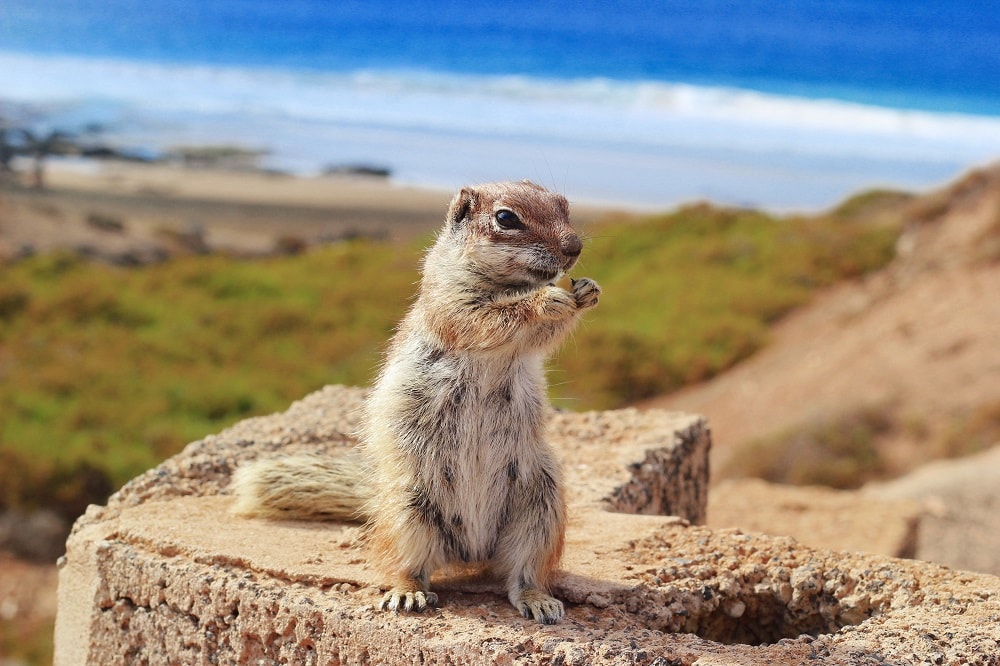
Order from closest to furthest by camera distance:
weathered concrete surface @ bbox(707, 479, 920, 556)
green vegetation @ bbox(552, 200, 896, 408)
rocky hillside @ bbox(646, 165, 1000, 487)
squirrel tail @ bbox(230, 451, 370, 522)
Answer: squirrel tail @ bbox(230, 451, 370, 522)
weathered concrete surface @ bbox(707, 479, 920, 556)
rocky hillside @ bbox(646, 165, 1000, 487)
green vegetation @ bbox(552, 200, 896, 408)

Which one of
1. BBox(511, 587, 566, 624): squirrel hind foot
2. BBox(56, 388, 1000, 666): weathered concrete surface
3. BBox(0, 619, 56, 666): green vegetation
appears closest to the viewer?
BBox(56, 388, 1000, 666): weathered concrete surface

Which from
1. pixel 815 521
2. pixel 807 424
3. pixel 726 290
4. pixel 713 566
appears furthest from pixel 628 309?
pixel 713 566

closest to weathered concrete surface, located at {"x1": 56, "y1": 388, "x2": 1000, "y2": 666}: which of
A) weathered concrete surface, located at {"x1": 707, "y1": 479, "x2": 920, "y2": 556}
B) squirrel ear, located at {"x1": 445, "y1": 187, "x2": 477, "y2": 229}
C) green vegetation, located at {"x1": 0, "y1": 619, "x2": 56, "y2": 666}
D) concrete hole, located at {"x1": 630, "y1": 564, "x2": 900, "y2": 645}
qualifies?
concrete hole, located at {"x1": 630, "y1": 564, "x2": 900, "y2": 645}

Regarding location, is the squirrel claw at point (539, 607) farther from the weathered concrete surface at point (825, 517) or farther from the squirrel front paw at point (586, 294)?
the weathered concrete surface at point (825, 517)

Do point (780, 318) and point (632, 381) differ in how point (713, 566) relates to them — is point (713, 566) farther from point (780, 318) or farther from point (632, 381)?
point (780, 318)

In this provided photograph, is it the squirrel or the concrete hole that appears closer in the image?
the squirrel

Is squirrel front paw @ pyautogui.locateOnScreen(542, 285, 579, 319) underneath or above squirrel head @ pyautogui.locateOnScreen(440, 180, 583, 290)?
underneath

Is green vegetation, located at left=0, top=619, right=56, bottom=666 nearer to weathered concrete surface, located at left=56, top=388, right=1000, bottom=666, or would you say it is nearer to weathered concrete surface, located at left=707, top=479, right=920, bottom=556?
weathered concrete surface, located at left=707, top=479, right=920, bottom=556
